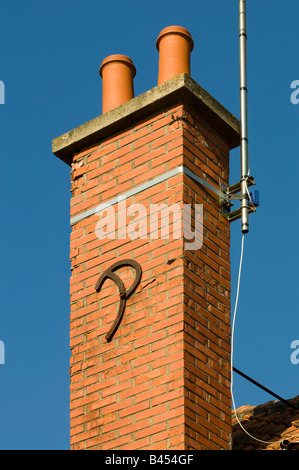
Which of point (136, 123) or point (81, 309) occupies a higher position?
point (136, 123)

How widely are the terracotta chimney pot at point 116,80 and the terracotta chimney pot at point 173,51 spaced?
371mm

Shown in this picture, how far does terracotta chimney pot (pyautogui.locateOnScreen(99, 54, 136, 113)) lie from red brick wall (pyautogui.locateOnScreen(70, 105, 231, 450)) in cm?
41

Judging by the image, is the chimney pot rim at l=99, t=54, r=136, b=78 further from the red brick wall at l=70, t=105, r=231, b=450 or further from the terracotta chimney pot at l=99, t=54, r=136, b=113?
the red brick wall at l=70, t=105, r=231, b=450

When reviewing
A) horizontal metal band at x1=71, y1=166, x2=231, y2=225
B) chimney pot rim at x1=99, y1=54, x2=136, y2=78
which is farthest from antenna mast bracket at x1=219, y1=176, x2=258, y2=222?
chimney pot rim at x1=99, y1=54, x2=136, y2=78

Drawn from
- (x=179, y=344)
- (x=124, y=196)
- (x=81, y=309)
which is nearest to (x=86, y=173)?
(x=124, y=196)

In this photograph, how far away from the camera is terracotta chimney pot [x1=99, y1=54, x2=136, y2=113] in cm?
987

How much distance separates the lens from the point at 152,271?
8.74m

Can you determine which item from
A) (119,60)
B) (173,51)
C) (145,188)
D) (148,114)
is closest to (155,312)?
(145,188)

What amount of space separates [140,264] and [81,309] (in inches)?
24.1

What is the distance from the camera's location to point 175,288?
8531 mm

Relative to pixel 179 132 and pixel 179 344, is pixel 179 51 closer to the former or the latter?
pixel 179 132

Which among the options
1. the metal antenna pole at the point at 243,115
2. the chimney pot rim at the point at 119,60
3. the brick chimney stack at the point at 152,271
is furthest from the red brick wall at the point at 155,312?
the chimney pot rim at the point at 119,60

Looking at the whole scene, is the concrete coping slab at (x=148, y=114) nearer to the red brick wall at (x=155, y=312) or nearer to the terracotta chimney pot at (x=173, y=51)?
the red brick wall at (x=155, y=312)

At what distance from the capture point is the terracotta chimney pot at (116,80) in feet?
32.4
